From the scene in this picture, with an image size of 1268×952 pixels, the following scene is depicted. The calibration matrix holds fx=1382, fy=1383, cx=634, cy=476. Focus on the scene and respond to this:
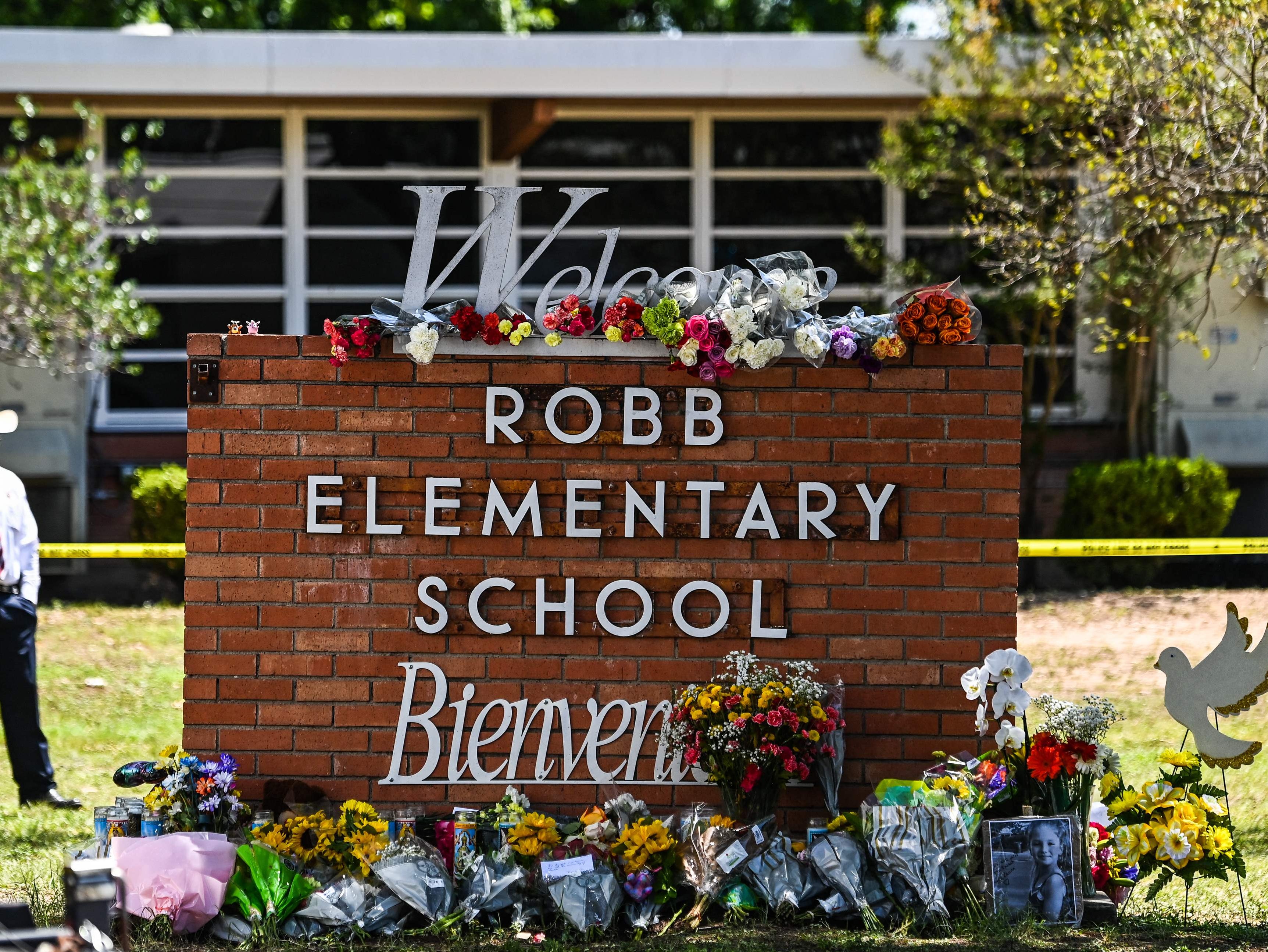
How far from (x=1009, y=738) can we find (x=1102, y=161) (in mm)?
4275

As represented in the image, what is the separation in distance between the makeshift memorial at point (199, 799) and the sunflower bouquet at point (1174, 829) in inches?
121

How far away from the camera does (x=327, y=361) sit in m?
5.16

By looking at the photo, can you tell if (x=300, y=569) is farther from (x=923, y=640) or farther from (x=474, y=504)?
(x=923, y=640)

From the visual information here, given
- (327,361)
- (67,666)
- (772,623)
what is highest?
(327,361)

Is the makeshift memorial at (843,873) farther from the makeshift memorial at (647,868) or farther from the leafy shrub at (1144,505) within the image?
the leafy shrub at (1144,505)

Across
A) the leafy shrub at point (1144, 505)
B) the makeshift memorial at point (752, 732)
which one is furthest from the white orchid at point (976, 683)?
the leafy shrub at point (1144, 505)

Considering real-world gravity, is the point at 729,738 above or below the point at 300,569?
below

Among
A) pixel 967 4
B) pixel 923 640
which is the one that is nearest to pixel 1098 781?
pixel 923 640

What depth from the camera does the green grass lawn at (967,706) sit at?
5051mm

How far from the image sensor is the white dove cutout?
4.79 meters

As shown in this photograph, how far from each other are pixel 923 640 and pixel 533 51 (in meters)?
7.84

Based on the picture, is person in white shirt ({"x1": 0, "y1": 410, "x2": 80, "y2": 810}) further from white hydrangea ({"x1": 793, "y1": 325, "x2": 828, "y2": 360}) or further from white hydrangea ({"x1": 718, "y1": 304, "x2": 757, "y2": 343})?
white hydrangea ({"x1": 793, "y1": 325, "x2": 828, "y2": 360})

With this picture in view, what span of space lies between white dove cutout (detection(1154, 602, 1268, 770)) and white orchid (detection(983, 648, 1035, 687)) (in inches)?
19.4

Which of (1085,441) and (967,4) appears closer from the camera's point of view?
(967,4)
